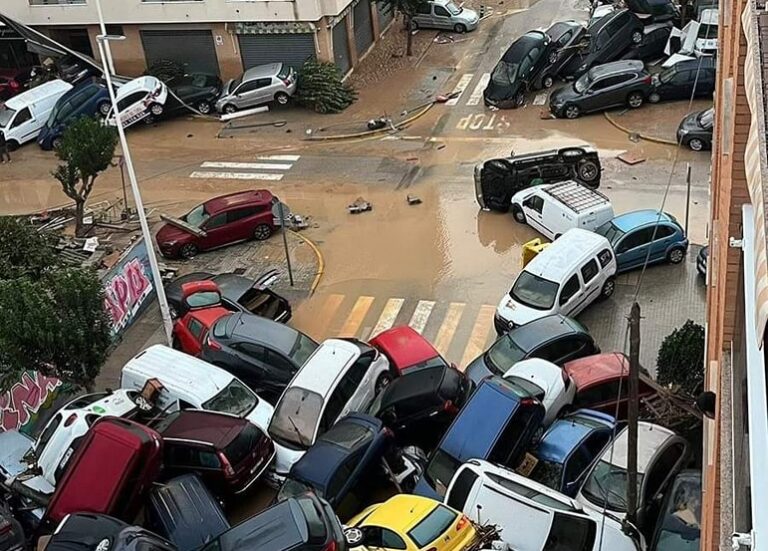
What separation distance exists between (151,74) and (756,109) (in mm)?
27768

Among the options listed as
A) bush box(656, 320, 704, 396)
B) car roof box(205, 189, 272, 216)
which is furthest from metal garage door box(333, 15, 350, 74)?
bush box(656, 320, 704, 396)

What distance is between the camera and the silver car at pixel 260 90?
28891 millimetres

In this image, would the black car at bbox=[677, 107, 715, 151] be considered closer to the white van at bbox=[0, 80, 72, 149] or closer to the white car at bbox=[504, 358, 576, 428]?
the white car at bbox=[504, 358, 576, 428]

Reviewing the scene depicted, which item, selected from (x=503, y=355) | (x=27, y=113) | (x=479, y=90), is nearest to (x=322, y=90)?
(x=479, y=90)

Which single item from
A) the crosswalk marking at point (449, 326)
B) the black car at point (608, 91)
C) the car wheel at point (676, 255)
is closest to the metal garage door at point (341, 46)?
the black car at point (608, 91)

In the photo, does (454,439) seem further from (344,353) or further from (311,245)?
(311,245)

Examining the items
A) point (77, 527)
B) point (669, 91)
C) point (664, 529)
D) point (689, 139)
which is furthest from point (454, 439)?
point (669, 91)

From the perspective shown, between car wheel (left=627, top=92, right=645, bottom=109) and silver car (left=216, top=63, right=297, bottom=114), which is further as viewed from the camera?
silver car (left=216, top=63, right=297, bottom=114)

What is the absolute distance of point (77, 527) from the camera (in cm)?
1231

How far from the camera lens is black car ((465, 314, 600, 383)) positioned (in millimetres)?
15883

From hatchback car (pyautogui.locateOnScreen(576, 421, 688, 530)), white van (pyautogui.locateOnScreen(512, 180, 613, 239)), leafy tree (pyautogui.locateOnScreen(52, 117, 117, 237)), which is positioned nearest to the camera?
hatchback car (pyautogui.locateOnScreen(576, 421, 688, 530))

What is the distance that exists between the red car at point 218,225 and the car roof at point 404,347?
638cm

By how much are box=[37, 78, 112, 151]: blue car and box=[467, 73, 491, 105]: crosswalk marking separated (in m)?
11.3

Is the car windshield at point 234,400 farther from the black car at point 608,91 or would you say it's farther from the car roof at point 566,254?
the black car at point 608,91
